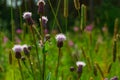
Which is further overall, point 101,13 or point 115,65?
point 101,13

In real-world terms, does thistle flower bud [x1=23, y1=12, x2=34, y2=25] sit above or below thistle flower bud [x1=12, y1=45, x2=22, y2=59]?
above

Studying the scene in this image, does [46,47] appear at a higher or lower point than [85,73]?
higher

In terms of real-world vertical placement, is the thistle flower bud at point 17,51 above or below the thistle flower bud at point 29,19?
below

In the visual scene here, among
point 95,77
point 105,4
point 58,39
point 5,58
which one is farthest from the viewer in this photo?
point 105,4

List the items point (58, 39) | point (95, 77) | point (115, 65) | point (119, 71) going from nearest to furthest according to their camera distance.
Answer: point (58, 39), point (95, 77), point (119, 71), point (115, 65)

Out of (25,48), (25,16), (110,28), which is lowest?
(110,28)

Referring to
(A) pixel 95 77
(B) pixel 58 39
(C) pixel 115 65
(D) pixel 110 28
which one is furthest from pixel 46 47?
(D) pixel 110 28

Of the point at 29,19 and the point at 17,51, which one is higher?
the point at 29,19

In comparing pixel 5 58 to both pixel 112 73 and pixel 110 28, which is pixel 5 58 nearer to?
pixel 112 73

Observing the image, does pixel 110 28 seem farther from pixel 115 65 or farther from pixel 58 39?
pixel 58 39

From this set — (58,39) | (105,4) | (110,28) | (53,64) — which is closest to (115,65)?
(53,64)
